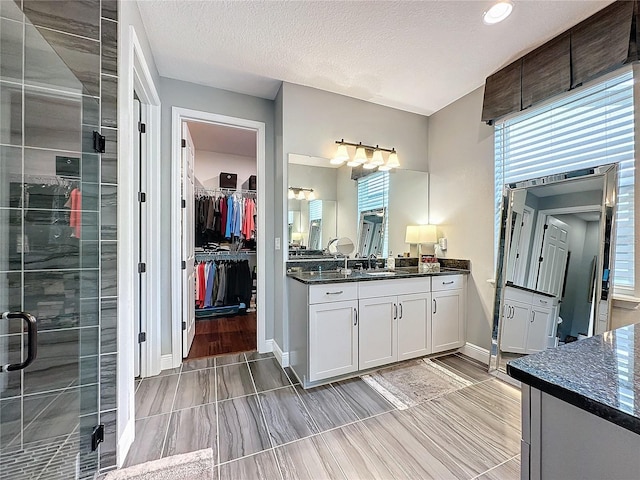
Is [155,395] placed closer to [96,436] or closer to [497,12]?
[96,436]

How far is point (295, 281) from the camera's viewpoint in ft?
8.01

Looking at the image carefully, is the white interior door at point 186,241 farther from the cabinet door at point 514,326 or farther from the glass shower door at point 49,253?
the cabinet door at point 514,326

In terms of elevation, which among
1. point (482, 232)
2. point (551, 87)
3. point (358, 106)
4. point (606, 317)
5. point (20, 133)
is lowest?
point (606, 317)

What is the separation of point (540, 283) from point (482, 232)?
0.68 m

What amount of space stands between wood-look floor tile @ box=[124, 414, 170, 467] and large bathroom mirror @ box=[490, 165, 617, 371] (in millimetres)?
2667

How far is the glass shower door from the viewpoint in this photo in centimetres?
132

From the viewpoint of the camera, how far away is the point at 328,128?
111 inches

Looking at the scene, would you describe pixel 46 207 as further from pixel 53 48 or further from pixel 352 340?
pixel 352 340

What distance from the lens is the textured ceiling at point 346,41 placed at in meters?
1.80

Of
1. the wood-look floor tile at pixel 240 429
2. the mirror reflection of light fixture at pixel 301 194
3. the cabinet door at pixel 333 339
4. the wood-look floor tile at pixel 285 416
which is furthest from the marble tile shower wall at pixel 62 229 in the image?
the mirror reflection of light fixture at pixel 301 194

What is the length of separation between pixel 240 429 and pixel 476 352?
2.33 m

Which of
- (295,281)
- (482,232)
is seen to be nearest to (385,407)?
(295,281)

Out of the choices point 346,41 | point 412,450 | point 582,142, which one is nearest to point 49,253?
point 412,450

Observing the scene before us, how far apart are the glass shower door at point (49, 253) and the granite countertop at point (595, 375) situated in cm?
185
